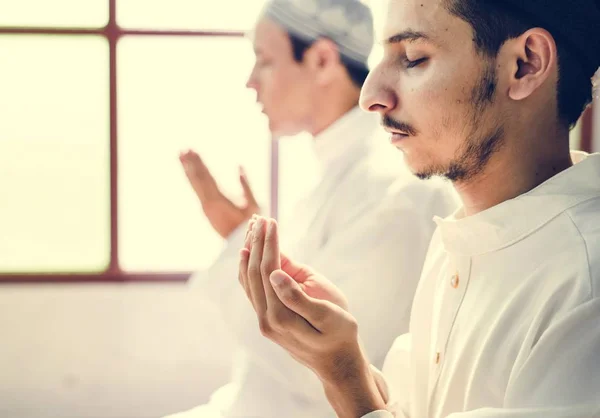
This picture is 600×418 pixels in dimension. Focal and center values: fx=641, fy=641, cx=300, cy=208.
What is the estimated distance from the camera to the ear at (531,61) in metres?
0.69

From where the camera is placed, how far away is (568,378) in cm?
58

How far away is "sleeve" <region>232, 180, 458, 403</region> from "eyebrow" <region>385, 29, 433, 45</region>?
0.46 meters

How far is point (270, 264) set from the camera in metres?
0.75

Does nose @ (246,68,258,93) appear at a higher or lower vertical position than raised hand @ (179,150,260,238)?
higher

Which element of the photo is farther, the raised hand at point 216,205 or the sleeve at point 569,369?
the raised hand at point 216,205

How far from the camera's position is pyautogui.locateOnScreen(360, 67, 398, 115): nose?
747 mm

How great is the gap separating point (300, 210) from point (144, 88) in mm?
991

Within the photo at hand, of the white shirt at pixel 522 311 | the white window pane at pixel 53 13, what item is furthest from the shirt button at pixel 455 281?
the white window pane at pixel 53 13

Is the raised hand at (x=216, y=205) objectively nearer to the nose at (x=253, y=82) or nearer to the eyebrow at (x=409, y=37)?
the nose at (x=253, y=82)

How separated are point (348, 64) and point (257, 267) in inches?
27.4

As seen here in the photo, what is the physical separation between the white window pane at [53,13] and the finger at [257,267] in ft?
5.14

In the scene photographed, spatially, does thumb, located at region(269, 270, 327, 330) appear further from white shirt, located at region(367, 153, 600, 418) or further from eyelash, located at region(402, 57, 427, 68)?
eyelash, located at region(402, 57, 427, 68)

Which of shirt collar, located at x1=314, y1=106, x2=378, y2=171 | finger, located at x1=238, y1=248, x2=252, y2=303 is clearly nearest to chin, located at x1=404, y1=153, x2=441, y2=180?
finger, located at x1=238, y1=248, x2=252, y2=303

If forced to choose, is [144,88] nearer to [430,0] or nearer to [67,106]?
[67,106]
